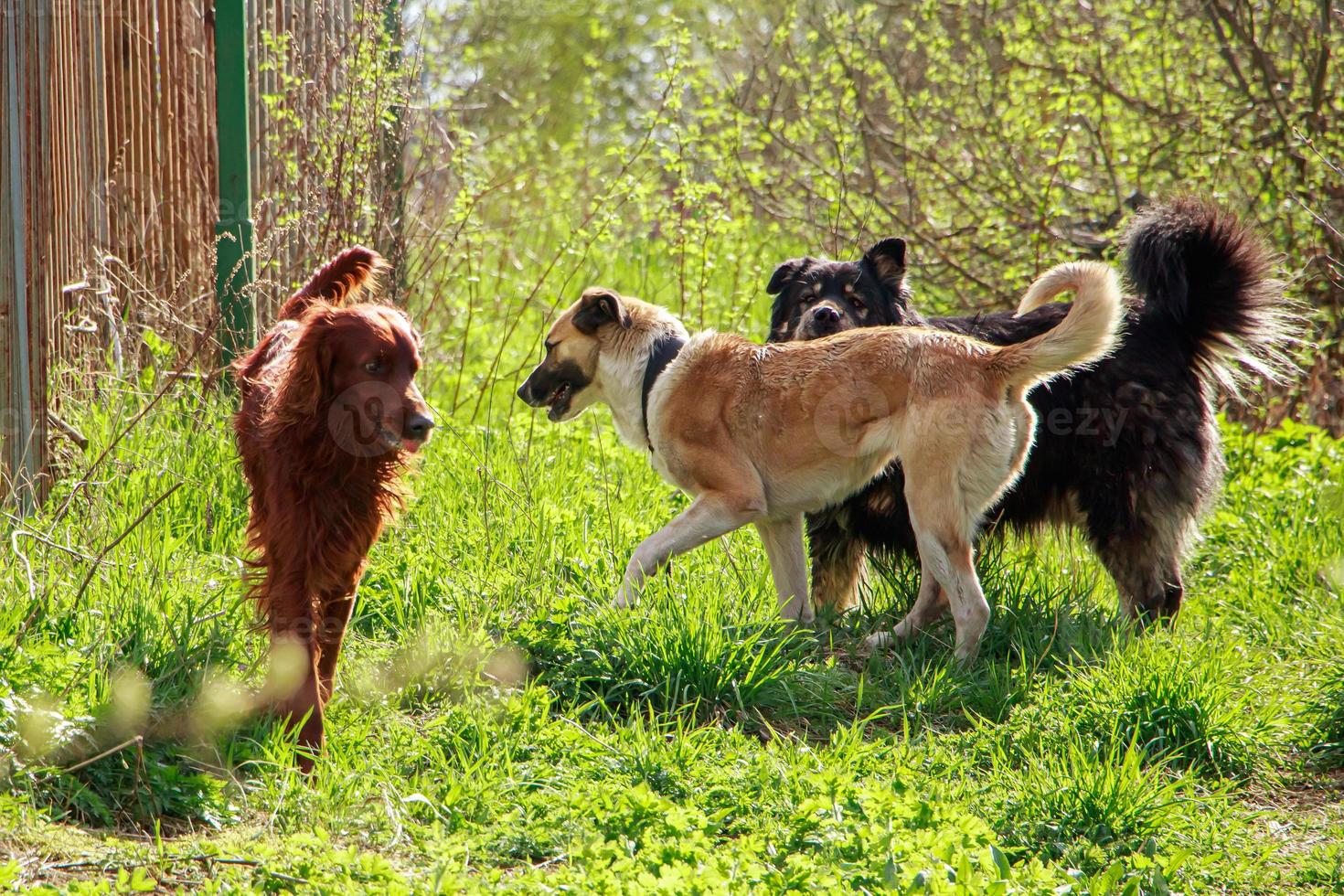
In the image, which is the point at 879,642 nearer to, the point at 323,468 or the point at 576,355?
the point at 576,355

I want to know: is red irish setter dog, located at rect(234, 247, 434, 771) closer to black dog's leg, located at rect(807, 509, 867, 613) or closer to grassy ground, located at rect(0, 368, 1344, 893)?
grassy ground, located at rect(0, 368, 1344, 893)

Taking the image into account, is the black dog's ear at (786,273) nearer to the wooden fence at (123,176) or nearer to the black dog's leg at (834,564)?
the black dog's leg at (834,564)

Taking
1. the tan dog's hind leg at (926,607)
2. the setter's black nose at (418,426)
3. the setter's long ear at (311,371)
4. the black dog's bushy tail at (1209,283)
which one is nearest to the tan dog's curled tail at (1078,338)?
the black dog's bushy tail at (1209,283)

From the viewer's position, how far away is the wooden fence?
4660 mm

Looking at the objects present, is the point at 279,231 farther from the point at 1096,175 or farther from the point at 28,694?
the point at 1096,175

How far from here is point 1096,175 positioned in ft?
26.5

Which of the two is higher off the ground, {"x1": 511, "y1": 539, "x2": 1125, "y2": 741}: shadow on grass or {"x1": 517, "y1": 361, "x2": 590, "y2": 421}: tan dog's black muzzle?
{"x1": 517, "y1": 361, "x2": 590, "y2": 421}: tan dog's black muzzle

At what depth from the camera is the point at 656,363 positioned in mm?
4891

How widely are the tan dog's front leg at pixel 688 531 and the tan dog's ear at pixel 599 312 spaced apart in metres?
0.84

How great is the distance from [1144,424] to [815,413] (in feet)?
4.43

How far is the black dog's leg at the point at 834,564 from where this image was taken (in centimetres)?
518

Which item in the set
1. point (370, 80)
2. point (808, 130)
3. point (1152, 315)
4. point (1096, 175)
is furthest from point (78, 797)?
point (1096, 175)

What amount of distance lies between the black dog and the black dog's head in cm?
40

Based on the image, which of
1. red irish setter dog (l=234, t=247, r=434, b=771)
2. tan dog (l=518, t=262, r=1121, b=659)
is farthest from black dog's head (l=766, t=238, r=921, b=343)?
red irish setter dog (l=234, t=247, r=434, b=771)
